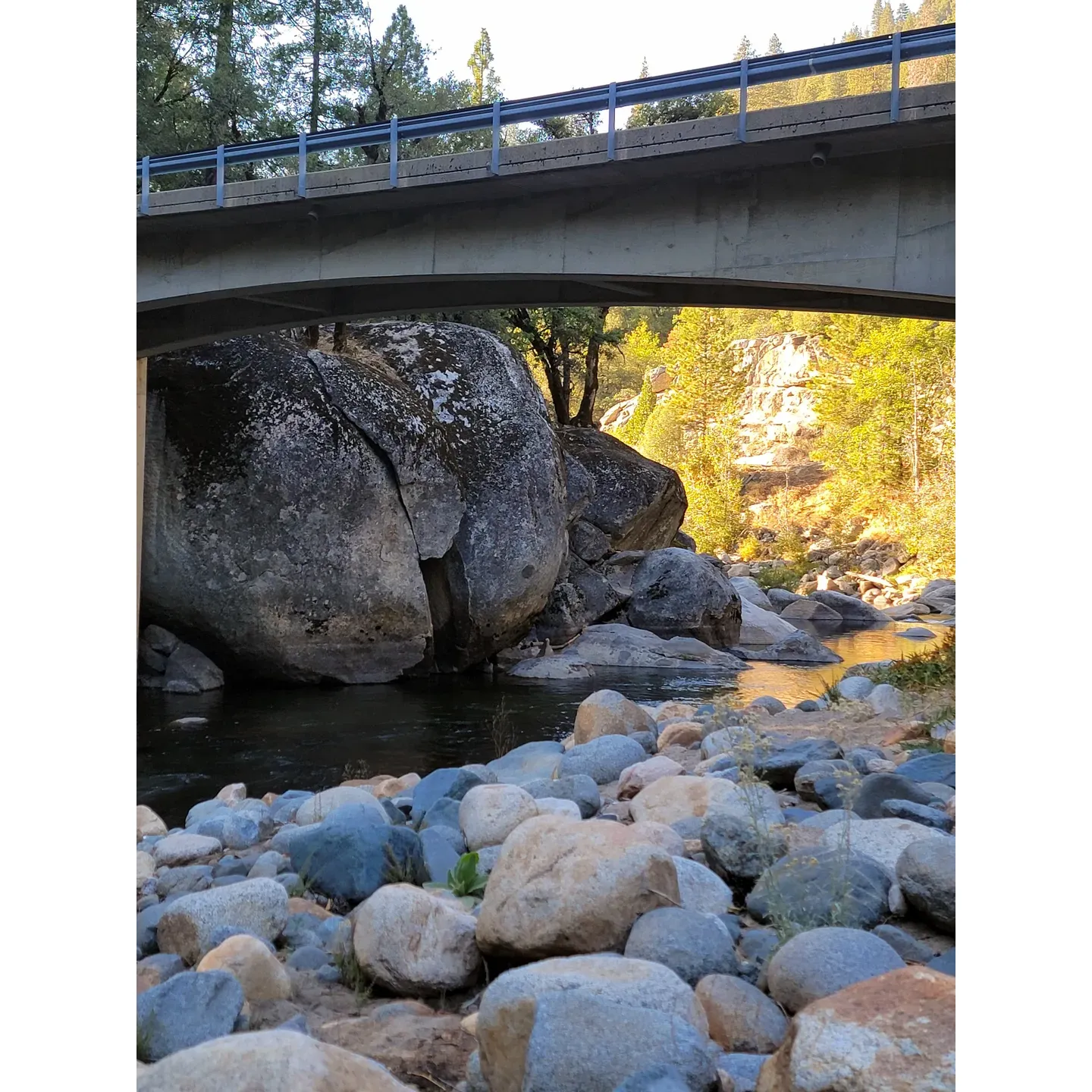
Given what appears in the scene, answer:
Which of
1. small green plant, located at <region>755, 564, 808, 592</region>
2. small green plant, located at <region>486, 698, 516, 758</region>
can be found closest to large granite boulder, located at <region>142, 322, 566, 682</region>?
small green plant, located at <region>486, 698, 516, 758</region>

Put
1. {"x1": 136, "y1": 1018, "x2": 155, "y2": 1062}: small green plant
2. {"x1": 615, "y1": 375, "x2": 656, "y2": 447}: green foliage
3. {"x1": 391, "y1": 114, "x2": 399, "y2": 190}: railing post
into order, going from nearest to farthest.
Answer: {"x1": 136, "y1": 1018, "x2": 155, "y2": 1062}: small green plant → {"x1": 391, "y1": 114, "x2": 399, "y2": 190}: railing post → {"x1": 615, "y1": 375, "x2": 656, "y2": 447}: green foliage

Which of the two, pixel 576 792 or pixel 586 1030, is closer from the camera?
pixel 586 1030

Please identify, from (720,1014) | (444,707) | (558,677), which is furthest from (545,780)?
(558,677)

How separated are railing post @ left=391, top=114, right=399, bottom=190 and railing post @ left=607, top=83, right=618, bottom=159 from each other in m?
1.89

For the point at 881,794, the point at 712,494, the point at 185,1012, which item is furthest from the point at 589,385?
the point at 185,1012

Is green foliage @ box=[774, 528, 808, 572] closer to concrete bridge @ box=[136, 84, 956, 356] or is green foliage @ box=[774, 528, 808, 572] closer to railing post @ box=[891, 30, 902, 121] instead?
concrete bridge @ box=[136, 84, 956, 356]

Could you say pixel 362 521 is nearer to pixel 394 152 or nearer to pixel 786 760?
pixel 394 152

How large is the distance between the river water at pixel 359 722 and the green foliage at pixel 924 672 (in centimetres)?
285

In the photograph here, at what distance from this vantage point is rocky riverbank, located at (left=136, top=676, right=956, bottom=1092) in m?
1.97

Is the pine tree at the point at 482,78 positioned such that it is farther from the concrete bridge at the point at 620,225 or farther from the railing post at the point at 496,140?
the railing post at the point at 496,140

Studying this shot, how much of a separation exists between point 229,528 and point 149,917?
1029cm

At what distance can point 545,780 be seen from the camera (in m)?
5.74

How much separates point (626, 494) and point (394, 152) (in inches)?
474

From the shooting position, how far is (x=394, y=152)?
9328mm
